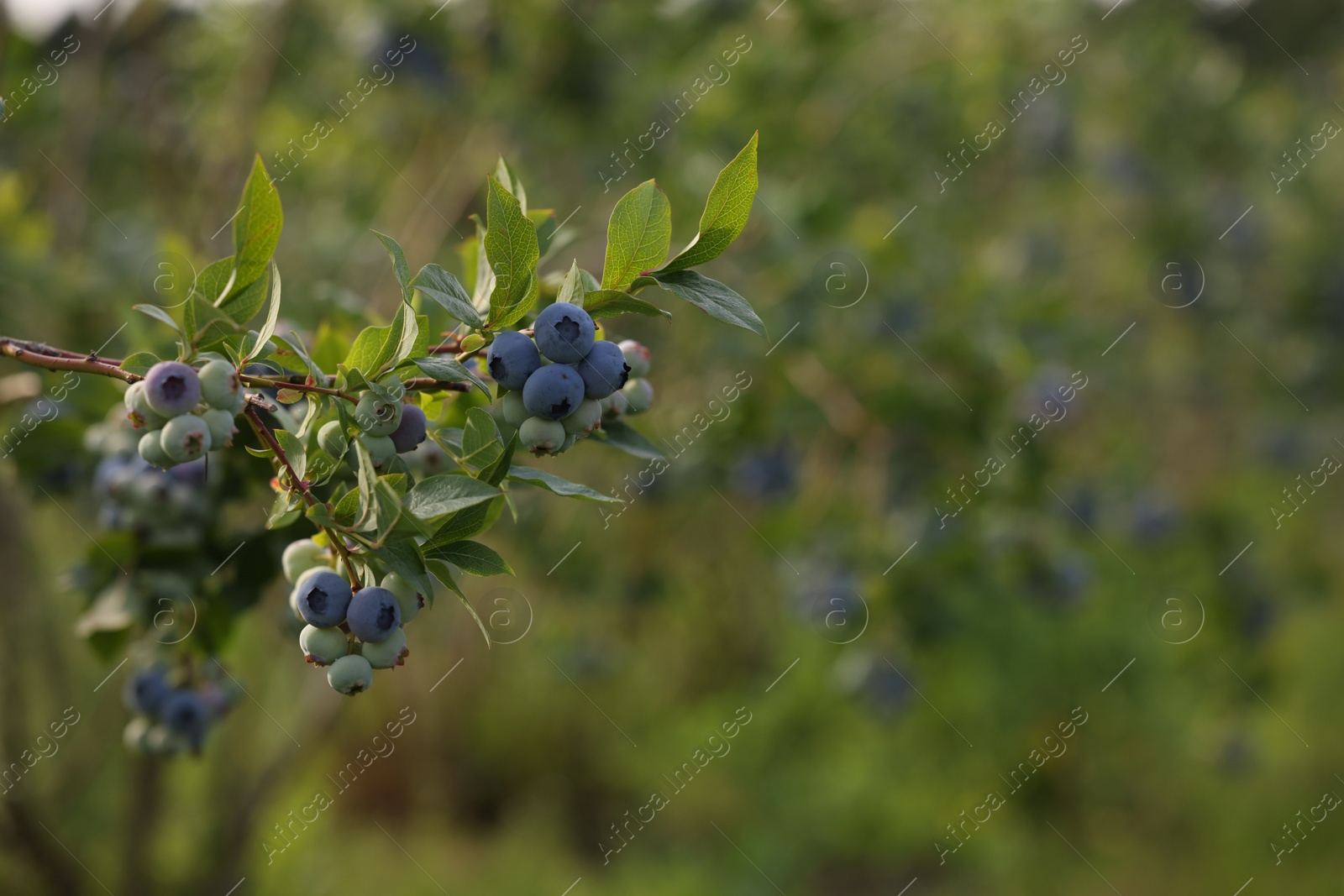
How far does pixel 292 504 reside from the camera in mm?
741

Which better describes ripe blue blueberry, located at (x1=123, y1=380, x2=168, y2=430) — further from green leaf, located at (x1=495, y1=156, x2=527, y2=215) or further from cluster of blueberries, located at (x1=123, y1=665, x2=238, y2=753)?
cluster of blueberries, located at (x1=123, y1=665, x2=238, y2=753)

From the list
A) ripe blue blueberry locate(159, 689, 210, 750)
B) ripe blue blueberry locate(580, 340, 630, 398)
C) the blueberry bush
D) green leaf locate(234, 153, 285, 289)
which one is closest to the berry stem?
the blueberry bush

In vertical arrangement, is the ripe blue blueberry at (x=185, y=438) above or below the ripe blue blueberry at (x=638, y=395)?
above

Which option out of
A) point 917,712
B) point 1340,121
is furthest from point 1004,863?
point 1340,121

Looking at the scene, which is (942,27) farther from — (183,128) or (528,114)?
(183,128)

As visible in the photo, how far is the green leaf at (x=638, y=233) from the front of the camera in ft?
2.50

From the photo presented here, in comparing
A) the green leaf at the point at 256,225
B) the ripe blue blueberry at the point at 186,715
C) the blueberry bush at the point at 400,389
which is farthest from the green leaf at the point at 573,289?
the ripe blue blueberry at the point at 186,715

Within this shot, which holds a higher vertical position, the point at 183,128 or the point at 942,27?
the point at 183,128

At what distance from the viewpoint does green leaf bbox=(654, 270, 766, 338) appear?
76 centimetres

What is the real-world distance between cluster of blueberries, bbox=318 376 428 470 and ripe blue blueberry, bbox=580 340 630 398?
0.45 ft

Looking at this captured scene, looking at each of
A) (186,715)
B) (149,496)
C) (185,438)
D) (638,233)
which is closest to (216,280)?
(185,438)

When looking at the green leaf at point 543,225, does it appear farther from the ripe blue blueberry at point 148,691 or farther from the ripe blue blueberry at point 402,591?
the ripe blue blueberry at point 148,691

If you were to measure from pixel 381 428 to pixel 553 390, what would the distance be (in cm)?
13

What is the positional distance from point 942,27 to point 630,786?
13.2 feet
